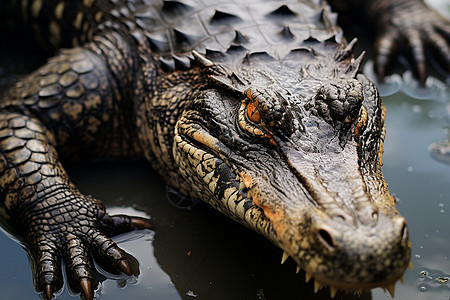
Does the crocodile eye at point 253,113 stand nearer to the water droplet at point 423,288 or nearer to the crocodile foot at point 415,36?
the water droplet at point 423,288

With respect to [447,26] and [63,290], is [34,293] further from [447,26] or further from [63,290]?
[447,26]

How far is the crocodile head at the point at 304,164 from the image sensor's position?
2.11 metres

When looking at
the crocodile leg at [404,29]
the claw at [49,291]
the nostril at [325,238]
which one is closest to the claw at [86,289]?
the claw at [49,291]

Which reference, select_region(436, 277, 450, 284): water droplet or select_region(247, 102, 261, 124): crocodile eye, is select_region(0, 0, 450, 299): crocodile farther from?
select_region(436, 277, 450, 284): water droplet

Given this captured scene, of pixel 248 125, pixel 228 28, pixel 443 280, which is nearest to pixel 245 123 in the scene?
pixel 248 125

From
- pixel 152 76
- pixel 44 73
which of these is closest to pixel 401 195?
pixel 152 76

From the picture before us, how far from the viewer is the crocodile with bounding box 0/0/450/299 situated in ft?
7.32

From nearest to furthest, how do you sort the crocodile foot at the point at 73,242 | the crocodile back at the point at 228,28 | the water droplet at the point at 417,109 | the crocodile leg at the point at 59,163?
the crocodile foot at the point at 73,242, the crocodile leg at the point at 59,163, the crocodile back at the point at 228,28, the water droplet at the point at 417,109

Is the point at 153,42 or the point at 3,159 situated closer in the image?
the point at 3,159

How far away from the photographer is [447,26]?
5.04 m

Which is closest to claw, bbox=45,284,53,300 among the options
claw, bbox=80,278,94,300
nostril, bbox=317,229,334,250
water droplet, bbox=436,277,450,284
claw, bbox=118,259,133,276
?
claw, bbox=80,278,94,300

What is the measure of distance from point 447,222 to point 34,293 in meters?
2.51

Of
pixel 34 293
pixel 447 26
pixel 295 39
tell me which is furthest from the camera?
pixel 447 26

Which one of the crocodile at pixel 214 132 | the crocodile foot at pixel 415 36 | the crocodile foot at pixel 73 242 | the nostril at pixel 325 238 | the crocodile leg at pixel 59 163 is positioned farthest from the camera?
the crocodile foot at pixel 415 36
